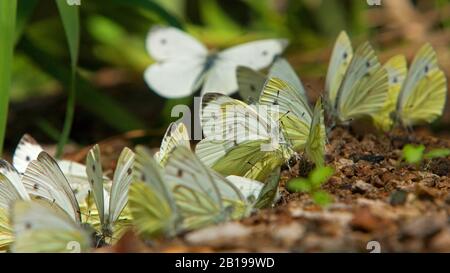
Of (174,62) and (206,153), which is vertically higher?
(174,62)

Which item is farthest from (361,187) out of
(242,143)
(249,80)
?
(249,80)

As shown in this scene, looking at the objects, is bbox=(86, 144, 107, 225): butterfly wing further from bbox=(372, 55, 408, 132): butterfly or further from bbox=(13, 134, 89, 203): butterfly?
bbox=(372, 55, 408, 132): butterfly

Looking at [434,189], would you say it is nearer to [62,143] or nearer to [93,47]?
[62,143]

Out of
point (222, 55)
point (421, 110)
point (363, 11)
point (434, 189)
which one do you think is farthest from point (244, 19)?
point (434, 189)

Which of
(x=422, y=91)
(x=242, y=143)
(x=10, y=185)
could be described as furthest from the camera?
(x=422, y=91)

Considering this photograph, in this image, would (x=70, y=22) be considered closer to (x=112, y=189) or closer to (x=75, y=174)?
(x=75, y=174)

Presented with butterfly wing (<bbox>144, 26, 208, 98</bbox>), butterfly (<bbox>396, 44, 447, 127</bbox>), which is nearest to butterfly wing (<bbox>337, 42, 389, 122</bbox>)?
butterfly (<bbox>396, 44, 447, 127</bbox>)
